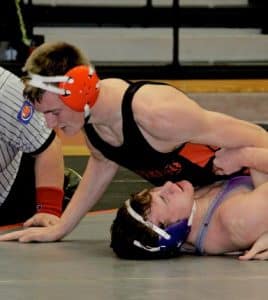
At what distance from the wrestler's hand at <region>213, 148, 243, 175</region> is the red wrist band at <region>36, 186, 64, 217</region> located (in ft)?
2.00

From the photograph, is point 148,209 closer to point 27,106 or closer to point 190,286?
point 190,286

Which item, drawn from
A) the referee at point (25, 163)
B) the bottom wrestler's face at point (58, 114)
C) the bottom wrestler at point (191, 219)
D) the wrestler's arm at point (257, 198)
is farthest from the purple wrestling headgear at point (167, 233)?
the referee at point (25, 163)

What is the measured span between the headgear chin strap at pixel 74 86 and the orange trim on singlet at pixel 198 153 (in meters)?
0.31

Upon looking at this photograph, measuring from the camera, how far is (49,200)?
314 cm

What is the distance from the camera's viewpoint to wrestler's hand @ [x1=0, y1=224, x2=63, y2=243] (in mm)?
2926

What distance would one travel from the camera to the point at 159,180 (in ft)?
9.14

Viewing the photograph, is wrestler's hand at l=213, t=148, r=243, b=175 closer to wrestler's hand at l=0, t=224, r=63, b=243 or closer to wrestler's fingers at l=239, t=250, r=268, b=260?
wrestler's fingers at l=239, t=250, r=268, b=260

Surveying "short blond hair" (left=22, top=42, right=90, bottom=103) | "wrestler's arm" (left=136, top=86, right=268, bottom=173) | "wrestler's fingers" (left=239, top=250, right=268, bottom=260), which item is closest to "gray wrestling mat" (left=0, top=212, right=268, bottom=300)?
"wrestler's fingers" (left=239, top=250, right=268, bottom=260)

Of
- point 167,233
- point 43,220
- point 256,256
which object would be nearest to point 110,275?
point 167,233

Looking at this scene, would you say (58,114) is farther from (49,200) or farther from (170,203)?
(49,200)

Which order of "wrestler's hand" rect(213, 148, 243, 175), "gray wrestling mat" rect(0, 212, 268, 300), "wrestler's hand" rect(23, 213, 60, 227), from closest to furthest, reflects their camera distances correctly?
"gray wrestling mat" rect(0, 212, 268, 300), "wrestler's hand" rect(213, 148, 243, 175), "wrestler's hand" rect(23, 213, 60, 227)

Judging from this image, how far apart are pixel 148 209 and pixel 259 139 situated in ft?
1.09

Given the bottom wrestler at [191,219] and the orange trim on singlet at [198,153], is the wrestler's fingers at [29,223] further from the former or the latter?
the orange trim on singlet at [198,153]

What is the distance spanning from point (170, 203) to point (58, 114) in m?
0.37
